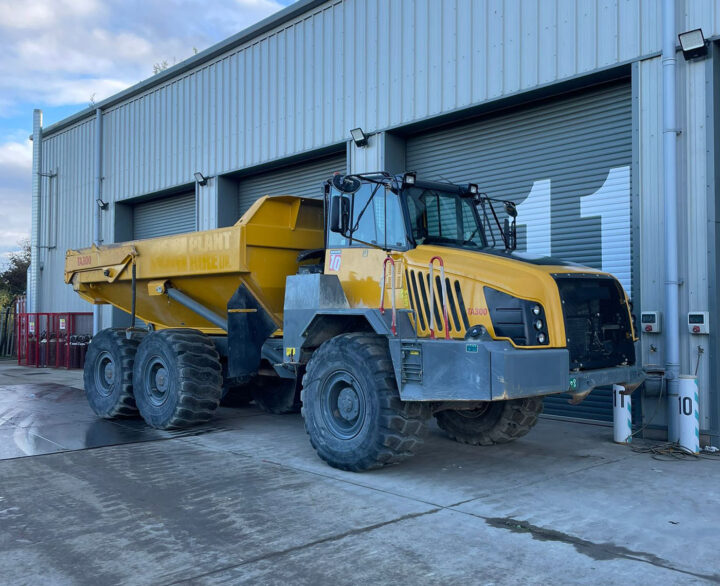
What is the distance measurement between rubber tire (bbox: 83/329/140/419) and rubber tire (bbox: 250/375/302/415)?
1.96m

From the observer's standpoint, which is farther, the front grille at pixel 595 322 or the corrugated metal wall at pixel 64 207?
the corrugated metal wall at pixel 64 207

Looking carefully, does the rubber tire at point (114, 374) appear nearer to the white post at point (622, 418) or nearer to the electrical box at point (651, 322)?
the white post at point (622, 418)

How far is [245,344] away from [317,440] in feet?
8.45

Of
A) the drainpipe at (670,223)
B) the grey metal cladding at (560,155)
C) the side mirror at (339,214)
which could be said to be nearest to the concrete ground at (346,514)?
the drainpipe at (670,223)

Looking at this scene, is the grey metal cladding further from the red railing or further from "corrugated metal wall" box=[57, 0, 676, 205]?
the red railing

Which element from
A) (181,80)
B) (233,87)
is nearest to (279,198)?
(233,87)

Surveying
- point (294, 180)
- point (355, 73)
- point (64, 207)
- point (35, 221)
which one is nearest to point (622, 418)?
point (355, 73)

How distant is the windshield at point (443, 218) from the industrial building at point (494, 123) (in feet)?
8.62

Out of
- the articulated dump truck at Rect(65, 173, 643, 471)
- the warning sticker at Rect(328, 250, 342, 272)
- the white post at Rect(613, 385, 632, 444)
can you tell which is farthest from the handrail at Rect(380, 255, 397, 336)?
the white post at Rect(613, 385, 632, 444)

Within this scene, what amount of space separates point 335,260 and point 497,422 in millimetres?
2748

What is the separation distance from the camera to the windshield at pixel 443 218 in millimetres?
7363

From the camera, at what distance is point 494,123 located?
1148cm

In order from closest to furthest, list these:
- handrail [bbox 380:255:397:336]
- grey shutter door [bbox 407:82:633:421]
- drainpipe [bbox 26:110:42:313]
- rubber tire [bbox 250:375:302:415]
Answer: handrail [bbox 380:255:397:336], grey shutter door [bbox 407:82:633:421], rubber tire [bbox 250:375:302:415], drainpipe [bbox 26:110:42:313]

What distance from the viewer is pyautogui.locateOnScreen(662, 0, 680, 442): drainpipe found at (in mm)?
8406
